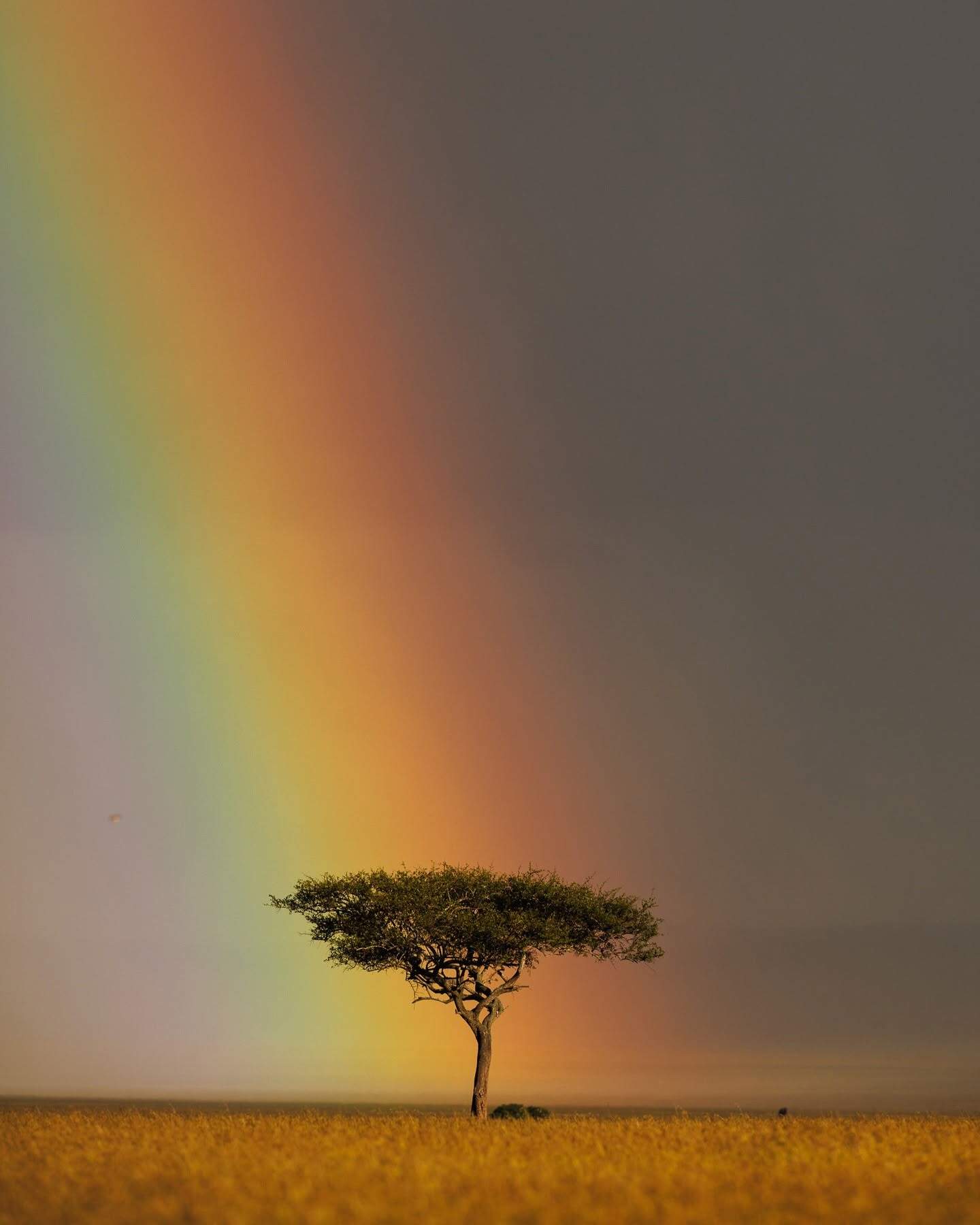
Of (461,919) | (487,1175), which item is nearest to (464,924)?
(461,919)

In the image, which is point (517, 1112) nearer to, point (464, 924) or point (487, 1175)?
point (464, 924)

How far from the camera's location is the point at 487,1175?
86.3 ft

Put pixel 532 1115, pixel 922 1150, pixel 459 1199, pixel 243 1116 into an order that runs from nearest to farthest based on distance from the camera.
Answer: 1. pixel 459 1199
2. pixel 922 1150
3. pixel 243 1116
4. pixel 532 1115

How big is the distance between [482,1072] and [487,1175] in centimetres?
3610

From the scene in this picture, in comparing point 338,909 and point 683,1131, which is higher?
point 338,909

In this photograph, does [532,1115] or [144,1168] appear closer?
[144,1168]

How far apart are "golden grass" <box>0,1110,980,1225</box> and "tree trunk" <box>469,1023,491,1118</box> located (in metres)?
18.4

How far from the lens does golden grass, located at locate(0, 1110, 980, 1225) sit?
21.8 metres

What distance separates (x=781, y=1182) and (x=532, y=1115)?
36.7 metres

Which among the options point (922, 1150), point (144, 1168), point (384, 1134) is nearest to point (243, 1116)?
point (384, 1134)

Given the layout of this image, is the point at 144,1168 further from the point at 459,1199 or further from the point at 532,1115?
the point at 532,1115

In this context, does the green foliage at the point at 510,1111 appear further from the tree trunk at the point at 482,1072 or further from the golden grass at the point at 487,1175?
the golden grass at the point at 487,1175

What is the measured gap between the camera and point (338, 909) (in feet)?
216

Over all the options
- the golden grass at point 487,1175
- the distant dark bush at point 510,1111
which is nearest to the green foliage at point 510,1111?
the distant dark bush at point 510,1111
